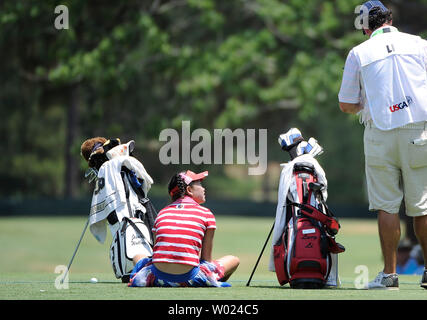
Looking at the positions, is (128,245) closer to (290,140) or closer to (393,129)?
(290,140)

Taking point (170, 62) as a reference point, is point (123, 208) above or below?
below

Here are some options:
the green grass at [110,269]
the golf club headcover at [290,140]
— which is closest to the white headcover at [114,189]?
the green grass at [110,269]

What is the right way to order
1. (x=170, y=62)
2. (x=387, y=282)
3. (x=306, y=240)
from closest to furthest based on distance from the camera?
1. (x=387, y=282)
2. (x=306, y=240)
3. (x=170, y=62)

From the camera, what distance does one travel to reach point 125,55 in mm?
26609

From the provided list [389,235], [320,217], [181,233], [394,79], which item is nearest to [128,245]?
[181,233]

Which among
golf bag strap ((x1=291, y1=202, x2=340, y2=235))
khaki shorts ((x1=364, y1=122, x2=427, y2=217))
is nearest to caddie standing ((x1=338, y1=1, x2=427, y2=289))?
khaki shorts ((x1=364, y1=122, x2=427, y2=217))

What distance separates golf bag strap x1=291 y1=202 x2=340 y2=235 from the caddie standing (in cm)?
33

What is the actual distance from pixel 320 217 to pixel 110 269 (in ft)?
38.0

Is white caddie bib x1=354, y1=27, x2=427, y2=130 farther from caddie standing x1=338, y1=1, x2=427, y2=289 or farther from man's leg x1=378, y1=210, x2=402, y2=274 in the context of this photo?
man's leg x1=378, y1=210, x2=402, y2=274

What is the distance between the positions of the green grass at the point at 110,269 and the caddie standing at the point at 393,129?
498mm

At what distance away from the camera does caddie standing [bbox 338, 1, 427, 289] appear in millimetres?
→ 7055

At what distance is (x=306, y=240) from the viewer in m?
7.27

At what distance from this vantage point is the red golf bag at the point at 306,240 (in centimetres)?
721
